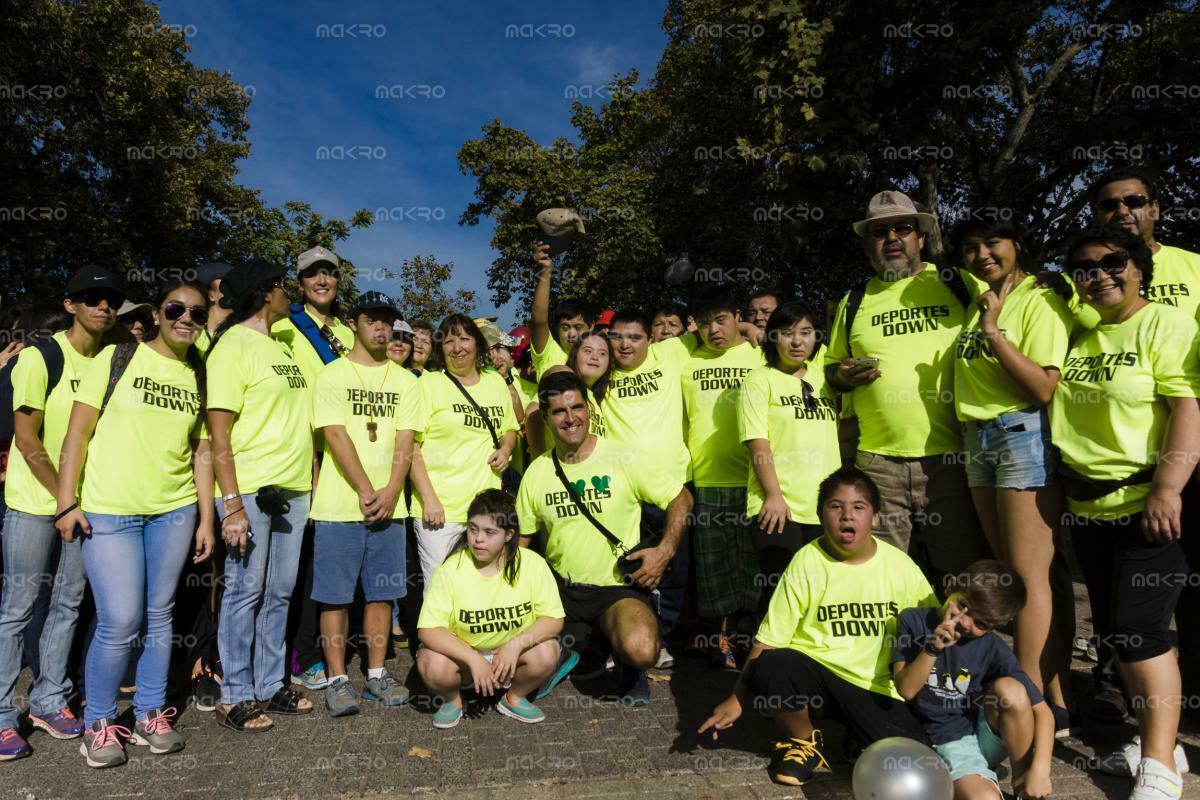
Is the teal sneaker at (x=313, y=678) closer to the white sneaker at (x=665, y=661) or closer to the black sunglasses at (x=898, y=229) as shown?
the white sneaker at (x=665, y=661)

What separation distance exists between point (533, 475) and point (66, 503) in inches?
93.7

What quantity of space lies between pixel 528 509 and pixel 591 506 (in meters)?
0.40

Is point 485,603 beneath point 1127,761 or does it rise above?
above

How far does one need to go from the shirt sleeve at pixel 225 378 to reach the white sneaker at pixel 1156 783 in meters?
4.42

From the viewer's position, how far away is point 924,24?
10.5 meters

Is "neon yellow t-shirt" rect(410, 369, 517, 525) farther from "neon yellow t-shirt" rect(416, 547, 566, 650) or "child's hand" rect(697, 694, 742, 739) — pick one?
"child's hand" rect(697, 694, 742, 739)

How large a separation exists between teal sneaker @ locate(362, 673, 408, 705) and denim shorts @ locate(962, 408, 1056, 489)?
3357 mm

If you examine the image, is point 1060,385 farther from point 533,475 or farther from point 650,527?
point 533,475

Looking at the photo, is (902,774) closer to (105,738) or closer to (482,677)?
(482,677)

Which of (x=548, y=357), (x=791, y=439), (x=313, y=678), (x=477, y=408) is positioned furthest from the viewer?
(x=548, y=357)

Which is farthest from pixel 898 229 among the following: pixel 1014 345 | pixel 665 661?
pixel 665 661

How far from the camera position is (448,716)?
13.3ft

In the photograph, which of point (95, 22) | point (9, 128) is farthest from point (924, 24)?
point (9, 128)

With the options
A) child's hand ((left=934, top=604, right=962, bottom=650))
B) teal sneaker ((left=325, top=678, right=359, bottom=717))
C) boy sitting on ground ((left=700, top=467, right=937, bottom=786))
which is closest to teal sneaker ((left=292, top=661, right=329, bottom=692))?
teal sneaker ((left=325, top=678, right=359, bottom=717))
